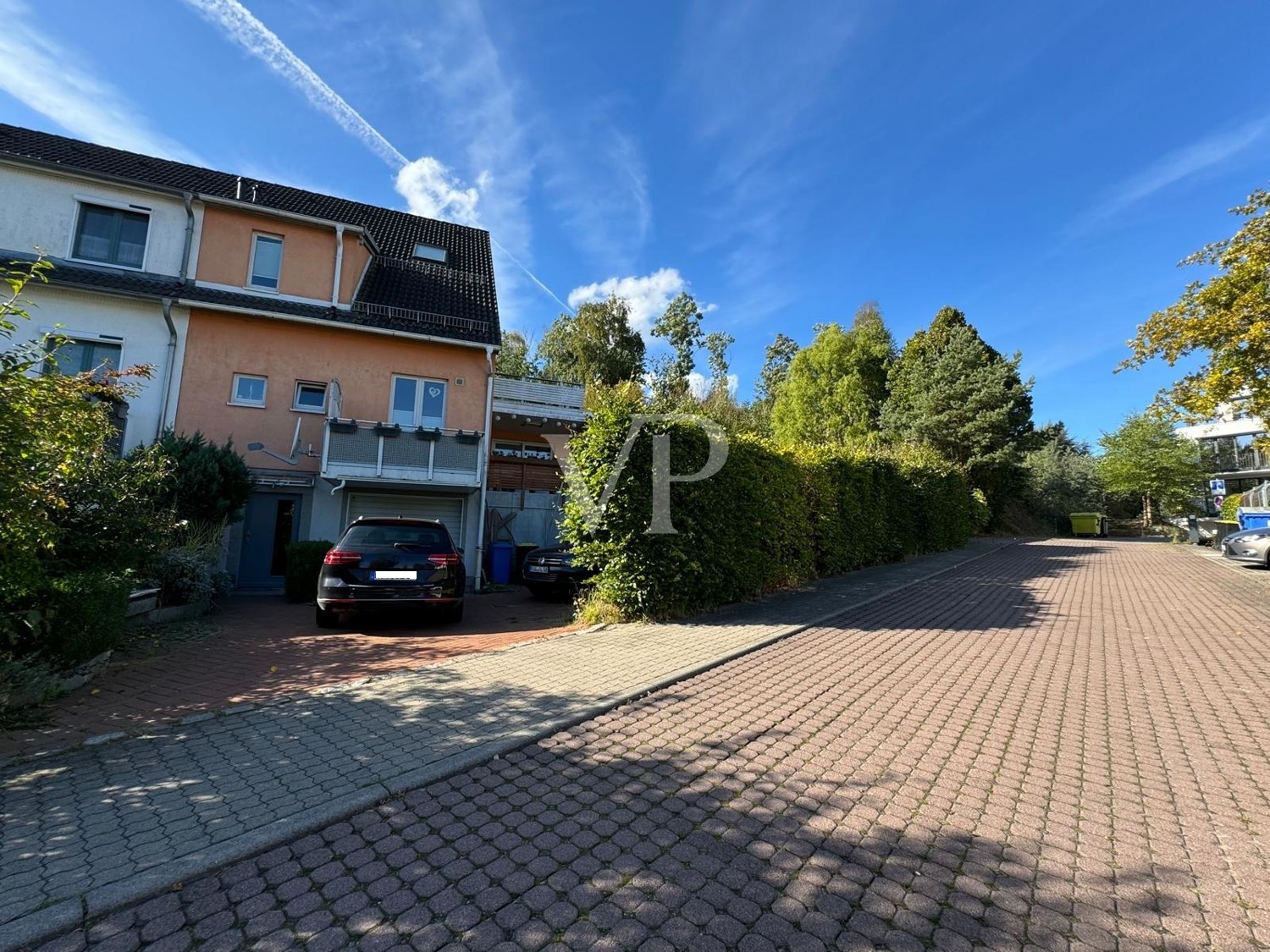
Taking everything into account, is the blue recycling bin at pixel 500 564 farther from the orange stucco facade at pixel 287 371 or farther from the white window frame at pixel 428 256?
the white window frame at pixel 428 256

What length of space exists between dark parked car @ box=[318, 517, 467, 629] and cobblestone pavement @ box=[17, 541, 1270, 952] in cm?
402

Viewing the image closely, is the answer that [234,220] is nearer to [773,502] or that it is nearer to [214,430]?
[214,430]

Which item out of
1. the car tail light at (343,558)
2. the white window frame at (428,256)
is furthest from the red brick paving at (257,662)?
the white window frame at (428,256)

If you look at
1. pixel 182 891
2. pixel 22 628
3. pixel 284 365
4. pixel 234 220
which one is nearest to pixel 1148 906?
pixel 182 891

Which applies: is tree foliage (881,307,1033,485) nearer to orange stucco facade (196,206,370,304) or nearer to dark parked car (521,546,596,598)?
dark parked car (521,546,596,598)

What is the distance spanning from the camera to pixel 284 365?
43.0ft

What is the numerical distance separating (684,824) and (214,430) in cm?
1388

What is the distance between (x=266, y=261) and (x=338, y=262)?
1624 mm

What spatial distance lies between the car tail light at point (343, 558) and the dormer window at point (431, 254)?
41.2 feet

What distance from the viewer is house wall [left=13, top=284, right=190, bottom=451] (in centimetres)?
1198

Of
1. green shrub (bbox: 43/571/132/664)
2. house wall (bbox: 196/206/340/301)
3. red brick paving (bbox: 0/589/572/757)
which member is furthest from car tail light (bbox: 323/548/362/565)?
house wall (bbox: 196/206/340/301)

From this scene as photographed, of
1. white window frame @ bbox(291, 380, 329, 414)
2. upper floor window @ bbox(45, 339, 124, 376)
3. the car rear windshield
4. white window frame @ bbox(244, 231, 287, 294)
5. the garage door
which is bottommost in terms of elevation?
the car rear windshield

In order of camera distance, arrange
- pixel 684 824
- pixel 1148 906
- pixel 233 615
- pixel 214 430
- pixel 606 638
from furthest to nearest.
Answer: pixel 214 430
pixel 233 615
pixel 606 638
pixel 684 824
pixel 1148 906

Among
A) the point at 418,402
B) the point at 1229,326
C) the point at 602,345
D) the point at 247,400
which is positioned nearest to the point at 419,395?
the point at 418,402
